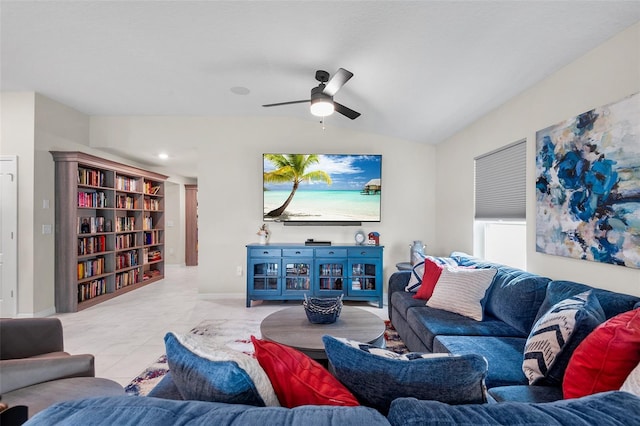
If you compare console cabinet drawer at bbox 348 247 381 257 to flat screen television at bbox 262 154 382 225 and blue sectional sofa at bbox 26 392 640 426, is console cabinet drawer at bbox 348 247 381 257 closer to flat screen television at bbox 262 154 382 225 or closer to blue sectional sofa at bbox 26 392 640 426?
flat screen television at bbox 262 154 382 225

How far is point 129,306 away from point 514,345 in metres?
4.41

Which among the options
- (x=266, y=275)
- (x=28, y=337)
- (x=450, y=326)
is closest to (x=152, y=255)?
(x=266, y=275)

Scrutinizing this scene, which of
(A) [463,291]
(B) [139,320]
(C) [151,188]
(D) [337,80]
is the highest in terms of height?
(D) [337,80]

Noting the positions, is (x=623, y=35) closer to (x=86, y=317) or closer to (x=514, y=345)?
(x=514, y=345)

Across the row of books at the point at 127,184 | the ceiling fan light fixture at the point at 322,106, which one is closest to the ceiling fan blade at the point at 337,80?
the ceiling fan light fixture at the point at 322,106

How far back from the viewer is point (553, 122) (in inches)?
86.7

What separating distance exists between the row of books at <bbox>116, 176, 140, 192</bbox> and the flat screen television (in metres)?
2.56

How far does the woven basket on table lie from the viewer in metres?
2.06

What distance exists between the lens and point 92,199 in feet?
13.9

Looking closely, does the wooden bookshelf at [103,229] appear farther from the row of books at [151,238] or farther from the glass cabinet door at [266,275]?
the glass cabinet door at [266,275]

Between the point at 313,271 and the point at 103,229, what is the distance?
3353 mm

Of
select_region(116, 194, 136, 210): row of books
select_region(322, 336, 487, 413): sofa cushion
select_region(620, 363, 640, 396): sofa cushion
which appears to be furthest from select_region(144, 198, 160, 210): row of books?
select_region(620, 363, 640, 396): sofa cushion

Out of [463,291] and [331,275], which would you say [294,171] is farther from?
[463,291]

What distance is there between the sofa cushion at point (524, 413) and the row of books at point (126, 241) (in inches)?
212
